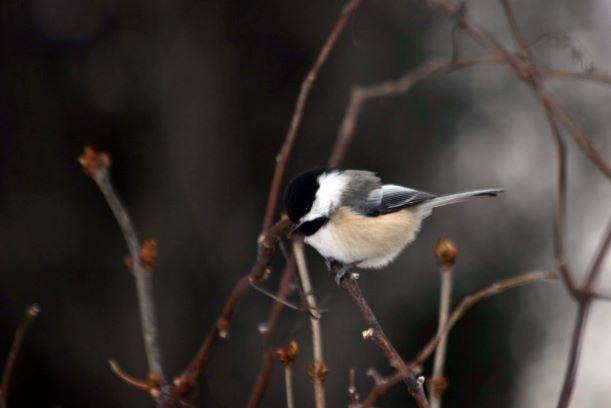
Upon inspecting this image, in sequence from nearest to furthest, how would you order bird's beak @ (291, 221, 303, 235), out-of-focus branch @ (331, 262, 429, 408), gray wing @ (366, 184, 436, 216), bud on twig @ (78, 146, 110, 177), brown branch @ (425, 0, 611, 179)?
out-of-focus branch @ (331, 262, 429, 408) → bud on twig @ (78, 146, 110, 177) → brown branch @ (425, 0, 611, 179) → bird's beak @ (291, 221, 303, 235) → gray wing @ (366, 184, 436, 216)

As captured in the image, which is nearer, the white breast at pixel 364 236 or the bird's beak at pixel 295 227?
the bird's beak at pixel 295 227

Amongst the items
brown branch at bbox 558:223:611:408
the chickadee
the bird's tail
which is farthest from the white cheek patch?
brown branch at bbox 558:223:611:408

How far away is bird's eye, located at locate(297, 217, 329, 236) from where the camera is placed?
225cm

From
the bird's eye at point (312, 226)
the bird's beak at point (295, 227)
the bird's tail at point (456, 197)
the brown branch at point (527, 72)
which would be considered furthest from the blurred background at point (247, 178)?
the brown branch at point (527, 72)

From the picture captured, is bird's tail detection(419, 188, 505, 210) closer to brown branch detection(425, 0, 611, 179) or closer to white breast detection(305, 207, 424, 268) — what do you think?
white breast detection(305, 207, 424, 268)

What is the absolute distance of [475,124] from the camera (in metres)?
5.92

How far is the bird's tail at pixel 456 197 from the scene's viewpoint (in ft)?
6.60

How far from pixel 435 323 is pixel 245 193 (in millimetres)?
1886

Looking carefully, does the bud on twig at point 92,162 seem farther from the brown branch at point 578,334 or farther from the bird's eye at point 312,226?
the brown branch at point 578,334

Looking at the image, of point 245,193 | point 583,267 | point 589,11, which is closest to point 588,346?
point 583,267

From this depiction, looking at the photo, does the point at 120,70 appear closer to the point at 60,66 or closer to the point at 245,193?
the point at 60,66

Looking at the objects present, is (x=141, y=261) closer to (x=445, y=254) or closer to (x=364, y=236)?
(x=445, y=254)

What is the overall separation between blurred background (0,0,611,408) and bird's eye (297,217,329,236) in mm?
3321

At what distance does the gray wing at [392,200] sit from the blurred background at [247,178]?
307 cm
